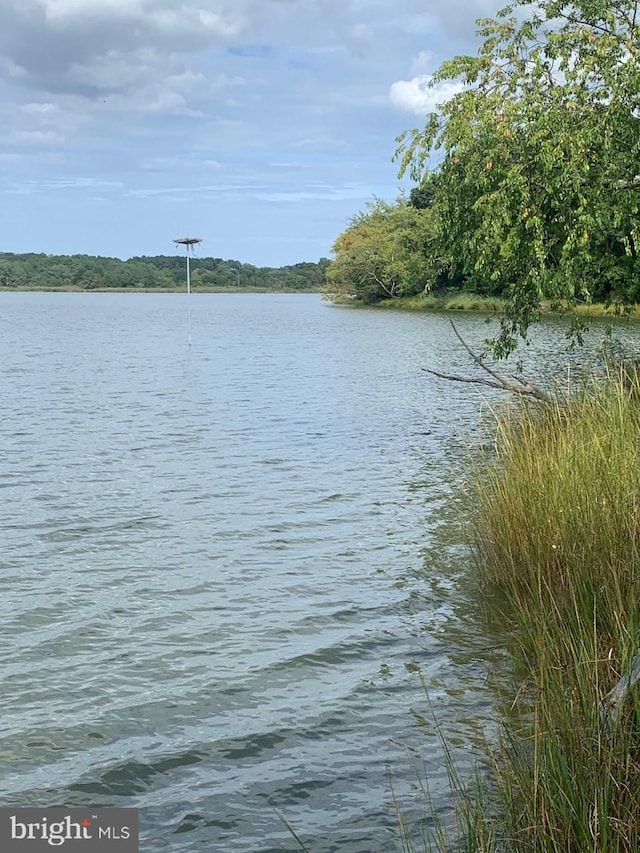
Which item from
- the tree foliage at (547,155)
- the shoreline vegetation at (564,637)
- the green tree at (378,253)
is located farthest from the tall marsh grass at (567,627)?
the green tree at (378,253)

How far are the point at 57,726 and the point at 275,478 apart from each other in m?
8.26

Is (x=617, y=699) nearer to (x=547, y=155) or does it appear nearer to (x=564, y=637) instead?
(x=564, y=637)

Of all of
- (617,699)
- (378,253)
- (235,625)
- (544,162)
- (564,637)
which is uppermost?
(378,253)

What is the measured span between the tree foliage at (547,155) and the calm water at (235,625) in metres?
3.53

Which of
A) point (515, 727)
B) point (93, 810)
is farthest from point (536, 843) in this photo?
point (93, 810)

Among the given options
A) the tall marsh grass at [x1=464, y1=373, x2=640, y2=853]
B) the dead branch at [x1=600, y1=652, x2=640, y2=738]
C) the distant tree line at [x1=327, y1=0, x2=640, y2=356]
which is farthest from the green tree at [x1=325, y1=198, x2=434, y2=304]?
the dead branch at [x1=600, y1=652, x2=640, y2=738]

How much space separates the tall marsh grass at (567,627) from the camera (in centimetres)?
359

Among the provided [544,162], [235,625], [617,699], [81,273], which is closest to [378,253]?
[544,162]

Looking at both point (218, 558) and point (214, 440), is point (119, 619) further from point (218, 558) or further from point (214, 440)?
point (214, 440)

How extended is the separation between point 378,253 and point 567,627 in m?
83.3

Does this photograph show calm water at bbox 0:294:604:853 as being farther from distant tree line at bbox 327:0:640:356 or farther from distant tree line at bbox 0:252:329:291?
distant tree line at bbox 0:252:329:291

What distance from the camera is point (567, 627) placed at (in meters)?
5.42

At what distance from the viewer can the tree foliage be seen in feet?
45.2

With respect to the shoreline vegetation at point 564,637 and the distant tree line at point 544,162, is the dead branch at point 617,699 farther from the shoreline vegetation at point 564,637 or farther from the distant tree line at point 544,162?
the distant tree line at point 544,162
